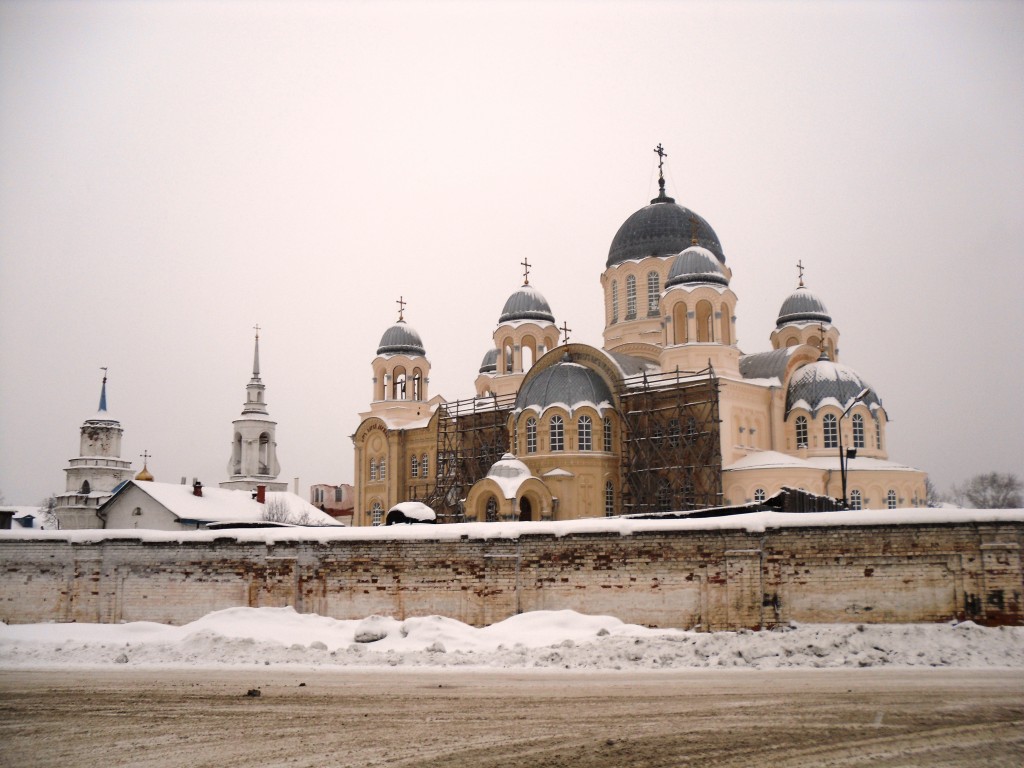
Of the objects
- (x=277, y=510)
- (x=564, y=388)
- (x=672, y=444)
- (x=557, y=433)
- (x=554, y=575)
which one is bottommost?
(x=554, y=575)

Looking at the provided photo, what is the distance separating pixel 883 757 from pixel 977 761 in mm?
726

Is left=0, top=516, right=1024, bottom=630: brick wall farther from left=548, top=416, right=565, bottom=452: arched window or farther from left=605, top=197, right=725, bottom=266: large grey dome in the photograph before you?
left=605, top=197, right=725, bottom=266: large grey dome

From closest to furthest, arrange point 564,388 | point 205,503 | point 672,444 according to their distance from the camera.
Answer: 1. point 672,444
2. point 564,388
3. point 205,503

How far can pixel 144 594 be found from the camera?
17.8 meters

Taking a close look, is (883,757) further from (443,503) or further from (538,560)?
(443,503)

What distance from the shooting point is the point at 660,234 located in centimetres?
3856

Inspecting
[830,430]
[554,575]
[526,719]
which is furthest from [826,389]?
[526,719]

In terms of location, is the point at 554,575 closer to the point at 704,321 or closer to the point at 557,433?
the point at 557,433

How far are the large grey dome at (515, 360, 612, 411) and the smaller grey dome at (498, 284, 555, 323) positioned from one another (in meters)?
8.20

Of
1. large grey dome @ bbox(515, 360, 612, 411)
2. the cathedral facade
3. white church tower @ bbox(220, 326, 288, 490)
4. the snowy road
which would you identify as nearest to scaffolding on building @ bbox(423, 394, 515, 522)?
the cathedral facade

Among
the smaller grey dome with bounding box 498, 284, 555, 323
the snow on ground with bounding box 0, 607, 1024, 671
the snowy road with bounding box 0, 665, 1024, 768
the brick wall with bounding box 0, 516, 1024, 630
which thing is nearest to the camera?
the snowy road with bounding box 0, 665, 1024, 768

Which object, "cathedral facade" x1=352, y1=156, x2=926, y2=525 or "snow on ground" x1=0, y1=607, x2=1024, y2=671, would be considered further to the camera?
"cathedral facade" x1=352, y1=156, x2=926, y2=525

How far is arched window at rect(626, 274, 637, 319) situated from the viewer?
127 feet

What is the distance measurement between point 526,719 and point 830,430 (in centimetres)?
2474
